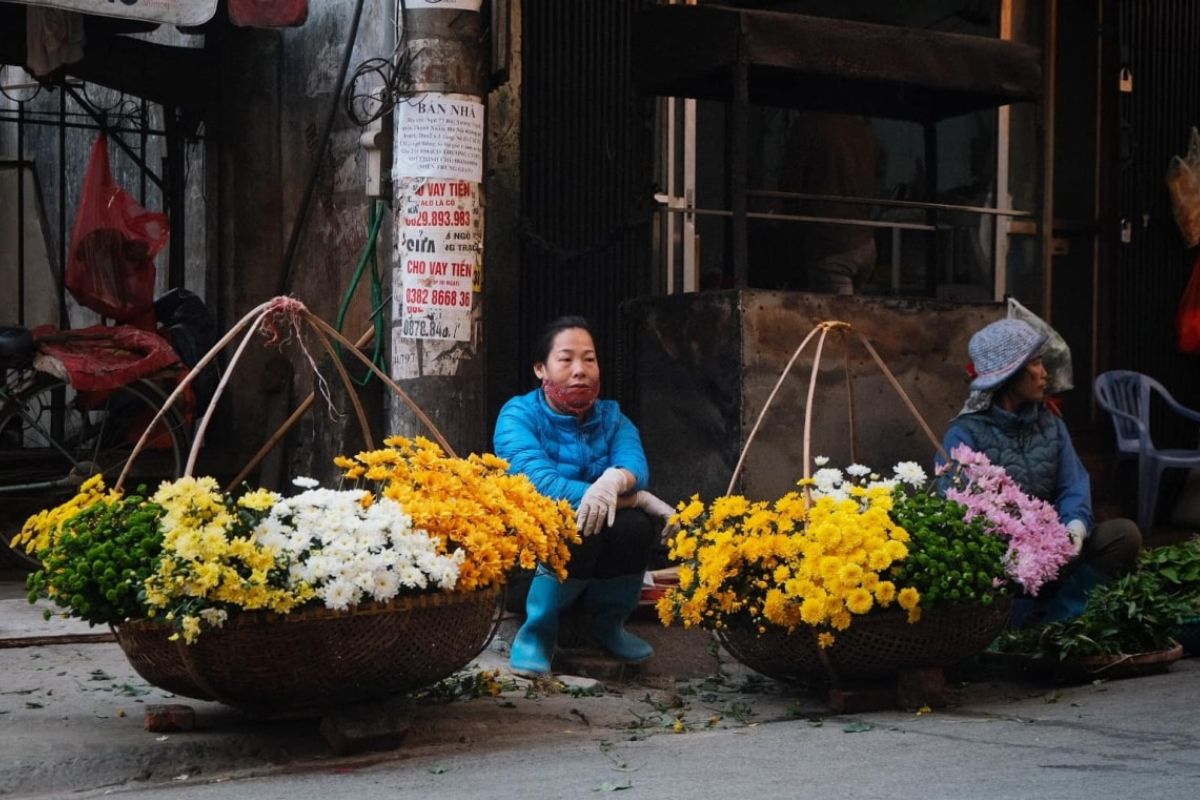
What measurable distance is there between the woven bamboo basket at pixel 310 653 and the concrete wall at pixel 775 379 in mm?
2689

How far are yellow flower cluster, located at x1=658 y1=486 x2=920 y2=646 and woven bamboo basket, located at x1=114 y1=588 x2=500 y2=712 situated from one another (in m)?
0.98

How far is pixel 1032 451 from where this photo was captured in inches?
254

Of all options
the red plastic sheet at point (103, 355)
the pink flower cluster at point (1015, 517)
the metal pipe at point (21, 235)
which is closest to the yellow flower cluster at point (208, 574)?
the pink flower cluster at point (1015, 517)

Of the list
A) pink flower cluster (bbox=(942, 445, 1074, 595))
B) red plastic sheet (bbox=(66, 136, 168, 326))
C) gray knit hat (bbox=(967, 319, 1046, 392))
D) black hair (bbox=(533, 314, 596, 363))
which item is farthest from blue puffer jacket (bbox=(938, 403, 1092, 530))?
red plastic sheet (bbox=(66, 136, 168, 326))

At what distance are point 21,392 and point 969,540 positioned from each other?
4.88 metres

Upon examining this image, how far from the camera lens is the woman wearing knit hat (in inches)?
253

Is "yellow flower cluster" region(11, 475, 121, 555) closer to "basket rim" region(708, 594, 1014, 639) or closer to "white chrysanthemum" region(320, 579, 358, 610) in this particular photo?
"white chrysanthemum" region(320, 579, 358, 610)

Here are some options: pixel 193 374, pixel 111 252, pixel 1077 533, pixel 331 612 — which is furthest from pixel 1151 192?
pixel 331 612

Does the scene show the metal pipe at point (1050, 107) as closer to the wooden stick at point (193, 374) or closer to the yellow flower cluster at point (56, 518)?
the wooden stick at point (193, 374)

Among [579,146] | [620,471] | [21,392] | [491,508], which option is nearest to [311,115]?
[579,146]

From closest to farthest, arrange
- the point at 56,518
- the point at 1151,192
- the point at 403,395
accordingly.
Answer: the point at 56,518 < the point at 403,395 < the point at 1151,192

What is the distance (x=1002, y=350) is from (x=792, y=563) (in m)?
1.76

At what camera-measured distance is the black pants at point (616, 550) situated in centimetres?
579

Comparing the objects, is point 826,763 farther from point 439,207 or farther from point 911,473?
point 439,207
